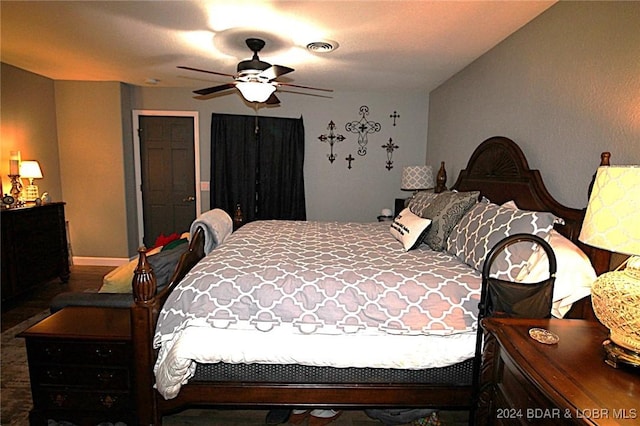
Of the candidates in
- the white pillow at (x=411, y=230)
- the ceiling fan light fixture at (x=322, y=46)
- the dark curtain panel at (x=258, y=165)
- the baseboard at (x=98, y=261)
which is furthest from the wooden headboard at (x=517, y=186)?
the baseboard at (x=98, y=261)

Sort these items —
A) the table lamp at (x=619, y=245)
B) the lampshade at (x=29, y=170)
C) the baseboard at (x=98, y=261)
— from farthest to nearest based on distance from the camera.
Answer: the baseboard at (x=98, y=261)
the lampshade at (x=29, y=170)
the table lamp at (x=619, y=245)

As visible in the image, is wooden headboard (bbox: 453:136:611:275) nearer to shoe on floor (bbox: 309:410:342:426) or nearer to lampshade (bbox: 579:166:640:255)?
lampshade (bbox: 579:166:640:255)

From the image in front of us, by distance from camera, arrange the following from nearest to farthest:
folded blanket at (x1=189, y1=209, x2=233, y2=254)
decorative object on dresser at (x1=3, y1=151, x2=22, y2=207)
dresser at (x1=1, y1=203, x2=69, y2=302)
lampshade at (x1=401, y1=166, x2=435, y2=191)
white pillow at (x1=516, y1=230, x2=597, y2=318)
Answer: white pillow at (x1=516, y1=230, x2=597, y2=318) < folded blanket at (x1=189, y1=209, x2=233, y2=254) < dresser at (x1=1, y1=203, x2=69, y2=302) < decorative object on dresser at (x1=3, y1=151, x2=22, y2=207) < lampshade at (x1=401, y1=166, x2=435, y2=191)

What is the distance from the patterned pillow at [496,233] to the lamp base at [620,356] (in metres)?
0.67

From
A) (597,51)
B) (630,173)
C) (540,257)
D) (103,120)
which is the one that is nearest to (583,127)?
(597,51)

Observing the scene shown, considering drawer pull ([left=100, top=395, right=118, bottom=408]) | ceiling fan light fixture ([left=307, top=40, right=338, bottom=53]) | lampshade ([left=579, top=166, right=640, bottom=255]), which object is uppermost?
ceiling fan light fixture ([left=307, top=40, right=338, bottom=53])

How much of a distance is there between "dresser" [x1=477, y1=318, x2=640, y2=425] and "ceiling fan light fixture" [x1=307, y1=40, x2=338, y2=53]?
248 cm

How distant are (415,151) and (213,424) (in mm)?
4215

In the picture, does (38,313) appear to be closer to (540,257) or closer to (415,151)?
(540,257)

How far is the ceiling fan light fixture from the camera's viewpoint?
115 inches

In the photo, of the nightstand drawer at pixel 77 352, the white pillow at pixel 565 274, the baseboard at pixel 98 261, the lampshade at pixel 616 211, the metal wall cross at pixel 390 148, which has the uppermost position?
the metal wall cross at pixel 390 148

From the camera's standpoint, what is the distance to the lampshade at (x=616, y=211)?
97 cm

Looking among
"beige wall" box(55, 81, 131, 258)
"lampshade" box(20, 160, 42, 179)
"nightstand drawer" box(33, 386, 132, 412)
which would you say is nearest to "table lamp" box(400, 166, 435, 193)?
"nightstand drawer" box(33, 386, 132, 412)

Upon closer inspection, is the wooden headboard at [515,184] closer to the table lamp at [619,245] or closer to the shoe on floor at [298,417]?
the table lamp at [619,245]
